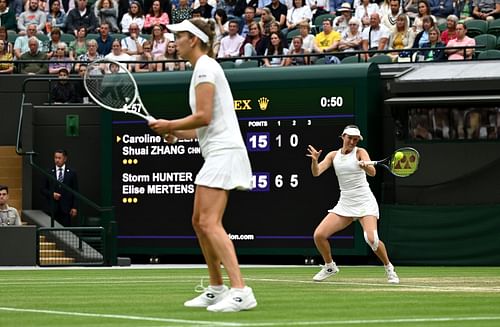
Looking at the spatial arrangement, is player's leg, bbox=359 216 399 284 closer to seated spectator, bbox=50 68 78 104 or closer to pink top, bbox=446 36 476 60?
pink top, bbox=446 36 476 60

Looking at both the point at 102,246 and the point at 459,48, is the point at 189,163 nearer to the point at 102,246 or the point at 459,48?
the point at 102,246

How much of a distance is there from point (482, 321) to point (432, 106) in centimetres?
1556

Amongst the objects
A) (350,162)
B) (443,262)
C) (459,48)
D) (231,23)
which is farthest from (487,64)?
(350,162)

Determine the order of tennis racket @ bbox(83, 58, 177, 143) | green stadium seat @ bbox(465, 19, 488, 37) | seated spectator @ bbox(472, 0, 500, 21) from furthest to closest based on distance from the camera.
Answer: seated spectator @ bbox(472, 0, 500, 21)
green stadium seat @ bbox(465, 19, 488, 37)
tennis racket @ bbox(83, 58, 177, 143)

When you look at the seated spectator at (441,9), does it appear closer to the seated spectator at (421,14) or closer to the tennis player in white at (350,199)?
the seated spectator at (421,14)

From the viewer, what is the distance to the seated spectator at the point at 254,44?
87.9 ft

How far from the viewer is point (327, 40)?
26.1 m

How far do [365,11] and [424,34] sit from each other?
1770 mm

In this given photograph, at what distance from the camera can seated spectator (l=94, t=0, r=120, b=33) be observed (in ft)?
96.3

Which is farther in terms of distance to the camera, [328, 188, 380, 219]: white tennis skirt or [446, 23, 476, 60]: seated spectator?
[446, 23, 476, 60]: seated spectator

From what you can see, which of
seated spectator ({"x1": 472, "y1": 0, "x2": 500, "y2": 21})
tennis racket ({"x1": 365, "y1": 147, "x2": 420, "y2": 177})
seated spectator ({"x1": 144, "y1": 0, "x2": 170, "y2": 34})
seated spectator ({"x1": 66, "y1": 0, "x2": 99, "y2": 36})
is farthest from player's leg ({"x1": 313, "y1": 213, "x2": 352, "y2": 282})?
seated spectator ({"x1": 66, "y1": 0, "x2": 99, "y2": 36})

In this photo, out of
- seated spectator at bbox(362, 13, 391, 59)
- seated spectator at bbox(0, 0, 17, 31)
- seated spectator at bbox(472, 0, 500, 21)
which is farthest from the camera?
seated spectator at bbox(0, 0, 17, 31)

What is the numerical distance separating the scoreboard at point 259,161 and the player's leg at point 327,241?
23.9 ft

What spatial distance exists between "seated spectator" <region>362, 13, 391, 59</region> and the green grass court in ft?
33.4
